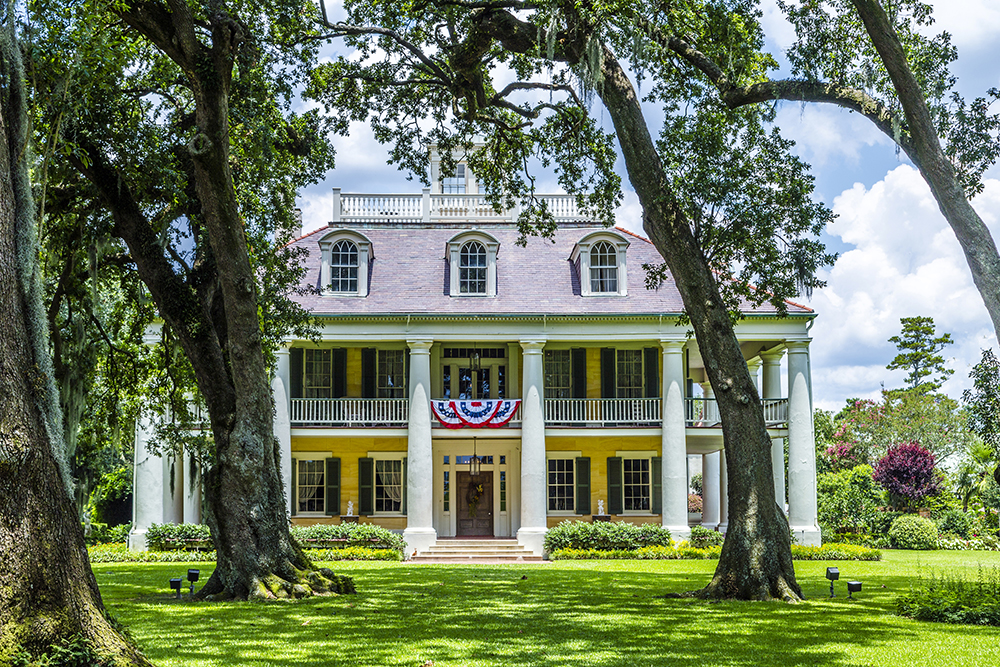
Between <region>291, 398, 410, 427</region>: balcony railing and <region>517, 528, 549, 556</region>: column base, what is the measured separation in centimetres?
447

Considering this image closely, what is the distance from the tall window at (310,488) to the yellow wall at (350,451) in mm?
454

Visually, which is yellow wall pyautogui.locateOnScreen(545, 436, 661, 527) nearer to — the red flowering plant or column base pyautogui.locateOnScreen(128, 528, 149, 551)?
the red flowering plant

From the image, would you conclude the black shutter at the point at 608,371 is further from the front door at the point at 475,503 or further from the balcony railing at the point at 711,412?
the front door at the point at 475,503

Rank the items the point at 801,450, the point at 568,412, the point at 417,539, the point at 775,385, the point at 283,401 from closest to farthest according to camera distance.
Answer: the point at 417,539 < the point at 283,401 < the point at 801,450 < the point at 568,412 < the point at 775,385

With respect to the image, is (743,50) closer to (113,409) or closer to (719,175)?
(719,175)

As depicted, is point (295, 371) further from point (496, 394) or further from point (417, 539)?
point (417, 539)

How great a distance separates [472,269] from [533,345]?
2884 millimetres

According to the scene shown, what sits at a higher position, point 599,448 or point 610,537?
point 599,448

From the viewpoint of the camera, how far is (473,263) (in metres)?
25.8

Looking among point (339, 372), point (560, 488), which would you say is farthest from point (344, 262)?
point (560, 488)

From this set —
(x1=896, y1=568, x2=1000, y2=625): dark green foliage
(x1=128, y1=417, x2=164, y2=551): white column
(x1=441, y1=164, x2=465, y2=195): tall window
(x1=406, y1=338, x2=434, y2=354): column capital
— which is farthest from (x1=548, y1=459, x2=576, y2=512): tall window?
(x1=896, y1=568, x2=1000, y2=625): dark green foliage

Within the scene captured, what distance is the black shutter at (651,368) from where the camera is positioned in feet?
85.7

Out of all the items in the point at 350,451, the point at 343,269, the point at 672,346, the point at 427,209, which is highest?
the point at 427,209

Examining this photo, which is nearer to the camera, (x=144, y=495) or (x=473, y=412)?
(x=144, y=495)
